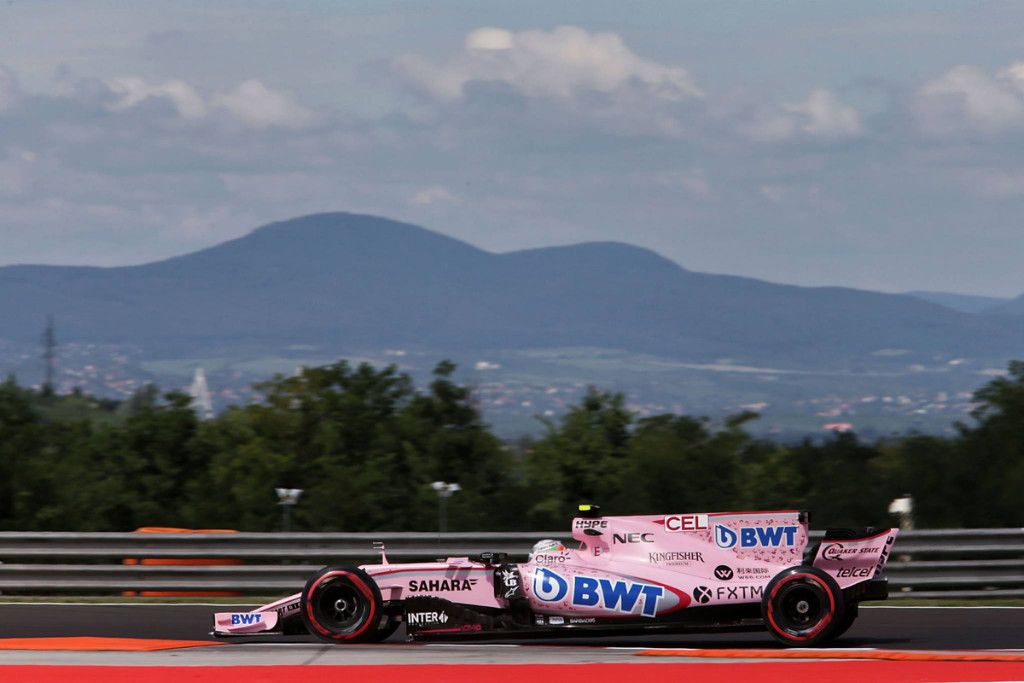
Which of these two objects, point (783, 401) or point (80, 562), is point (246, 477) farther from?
point (783, 401)

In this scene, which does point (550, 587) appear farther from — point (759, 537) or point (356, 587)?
point (759, 537)

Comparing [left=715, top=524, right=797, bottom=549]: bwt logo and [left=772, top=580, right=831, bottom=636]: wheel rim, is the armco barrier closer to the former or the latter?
[left=715, top=524, right=797, bottom=549]: bwt logo

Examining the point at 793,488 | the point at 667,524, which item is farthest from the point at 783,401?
the point at 667,524

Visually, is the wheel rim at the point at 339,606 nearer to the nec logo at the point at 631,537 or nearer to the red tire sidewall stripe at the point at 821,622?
the nec logo at the point at 631,537

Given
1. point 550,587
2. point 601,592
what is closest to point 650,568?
point 601,592

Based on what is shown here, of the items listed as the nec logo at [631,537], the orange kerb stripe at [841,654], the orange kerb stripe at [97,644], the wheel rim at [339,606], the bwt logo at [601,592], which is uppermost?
the nec logo at [631,537]


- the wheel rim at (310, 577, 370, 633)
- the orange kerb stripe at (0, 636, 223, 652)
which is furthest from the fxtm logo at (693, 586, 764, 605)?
the orange kerb stripe at (0, 636, 223, 652)

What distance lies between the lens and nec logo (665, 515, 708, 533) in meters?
10.1

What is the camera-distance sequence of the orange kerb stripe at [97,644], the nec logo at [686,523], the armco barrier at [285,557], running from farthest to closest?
the armco barrier at [285,557], the orange kerb stripe at [97,644], the nec logo at [686,523]

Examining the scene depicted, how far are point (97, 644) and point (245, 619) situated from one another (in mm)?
1168

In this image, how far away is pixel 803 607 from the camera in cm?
976

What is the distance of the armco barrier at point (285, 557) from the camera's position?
1399cm

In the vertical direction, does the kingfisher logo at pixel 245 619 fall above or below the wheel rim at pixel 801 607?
below

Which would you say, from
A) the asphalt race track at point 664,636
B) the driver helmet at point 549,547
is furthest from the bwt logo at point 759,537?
the driver helmet at point 549,547
